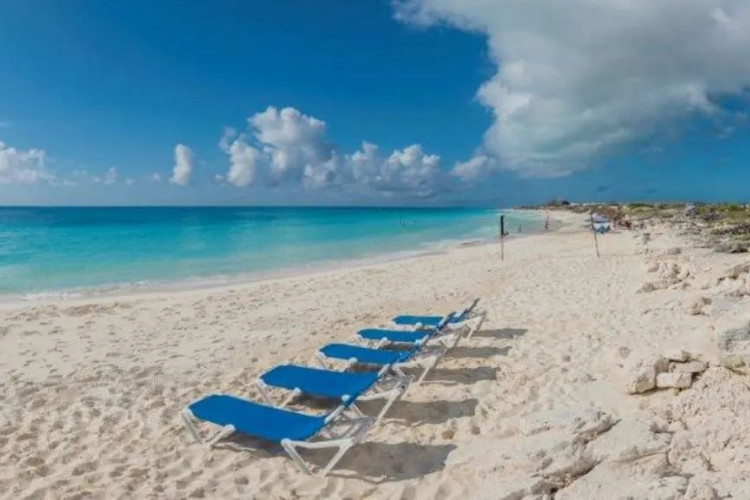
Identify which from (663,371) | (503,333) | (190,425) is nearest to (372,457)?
(190,425)

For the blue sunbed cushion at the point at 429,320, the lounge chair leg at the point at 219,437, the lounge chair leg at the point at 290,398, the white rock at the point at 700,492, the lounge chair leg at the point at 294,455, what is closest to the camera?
the white rock at the point at 700,492

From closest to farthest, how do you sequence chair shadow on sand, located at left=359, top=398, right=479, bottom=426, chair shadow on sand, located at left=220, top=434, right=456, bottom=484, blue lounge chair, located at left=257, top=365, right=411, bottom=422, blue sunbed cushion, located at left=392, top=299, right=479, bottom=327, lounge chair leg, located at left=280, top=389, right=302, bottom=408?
chair shadow on sand, located at left=220, top=434, right=456, bottom=484 < blue lounge chair, located at left=257, top=365, right=411, bottom=422 < chair shadow on sand, located at left=359, top=398, right=479, bottom=426 < lounge chair leg, located at left=280, top=389, right=302, bottom=408 < blue sunbed cushion, located at left=392, top=299, right=479, bottom=327

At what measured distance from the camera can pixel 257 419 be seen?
4590 millimetres

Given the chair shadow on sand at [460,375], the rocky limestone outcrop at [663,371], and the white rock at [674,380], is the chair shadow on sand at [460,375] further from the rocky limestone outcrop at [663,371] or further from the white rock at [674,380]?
the white rock at [674,380]

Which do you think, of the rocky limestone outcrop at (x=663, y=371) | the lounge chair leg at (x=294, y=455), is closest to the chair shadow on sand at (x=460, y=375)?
the rocky limestone outcrop at (x=663, y=371)

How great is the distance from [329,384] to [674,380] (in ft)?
11.0

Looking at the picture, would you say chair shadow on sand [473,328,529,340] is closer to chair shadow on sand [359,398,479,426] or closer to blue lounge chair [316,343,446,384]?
blue lounge chair [316,343,446,384]

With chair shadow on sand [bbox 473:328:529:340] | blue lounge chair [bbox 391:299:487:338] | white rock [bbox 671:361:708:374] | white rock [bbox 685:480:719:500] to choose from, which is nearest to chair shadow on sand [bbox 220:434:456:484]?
white rock [bbox 685:480:719:500]

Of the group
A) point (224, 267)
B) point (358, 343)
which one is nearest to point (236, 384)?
point (358, 343)

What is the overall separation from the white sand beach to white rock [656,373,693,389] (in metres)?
0.05

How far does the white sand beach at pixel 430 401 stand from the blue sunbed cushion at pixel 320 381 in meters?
0.47

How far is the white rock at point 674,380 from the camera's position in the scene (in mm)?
4703

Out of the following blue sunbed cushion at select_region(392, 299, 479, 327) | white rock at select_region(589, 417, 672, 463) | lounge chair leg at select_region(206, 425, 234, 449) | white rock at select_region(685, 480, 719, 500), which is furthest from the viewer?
blue sunbed cushion at select_region(392, 299, 479, 327)

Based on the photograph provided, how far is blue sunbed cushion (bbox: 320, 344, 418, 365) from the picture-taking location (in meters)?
6.18
